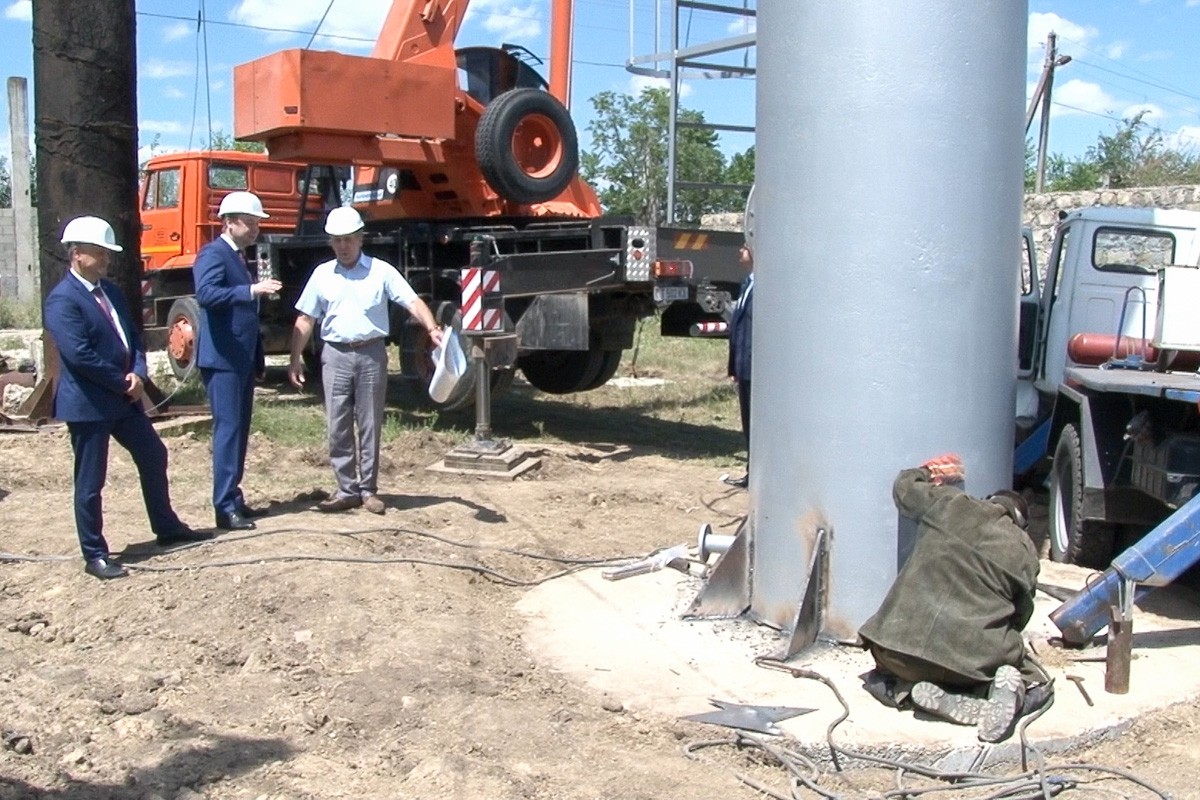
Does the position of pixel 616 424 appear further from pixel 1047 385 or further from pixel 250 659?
pixel 250 659

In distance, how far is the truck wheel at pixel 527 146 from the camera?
11.2 m

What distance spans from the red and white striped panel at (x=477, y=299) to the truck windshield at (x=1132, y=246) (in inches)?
171

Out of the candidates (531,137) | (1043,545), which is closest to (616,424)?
(531,137)

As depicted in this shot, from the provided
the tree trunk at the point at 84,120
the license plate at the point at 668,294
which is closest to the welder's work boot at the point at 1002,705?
the license plate at the point at 668,294

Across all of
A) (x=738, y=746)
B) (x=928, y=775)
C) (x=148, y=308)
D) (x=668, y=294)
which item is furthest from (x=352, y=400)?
(x=148, y=308)

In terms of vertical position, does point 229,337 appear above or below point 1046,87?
below

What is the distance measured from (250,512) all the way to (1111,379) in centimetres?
472

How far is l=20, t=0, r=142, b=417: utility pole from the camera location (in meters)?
9.52

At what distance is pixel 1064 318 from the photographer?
8438mm

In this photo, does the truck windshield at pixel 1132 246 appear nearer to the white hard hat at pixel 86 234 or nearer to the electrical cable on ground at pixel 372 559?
the electrical cable on ground at pixel 372 559

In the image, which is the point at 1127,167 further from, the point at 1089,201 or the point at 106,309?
the point at 106,309

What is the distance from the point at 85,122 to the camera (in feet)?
31.6

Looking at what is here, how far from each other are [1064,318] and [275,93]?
243 inches

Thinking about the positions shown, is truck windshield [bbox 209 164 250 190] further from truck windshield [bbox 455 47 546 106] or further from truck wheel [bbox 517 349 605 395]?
truck wheel [bbox 517 349 605 395]
